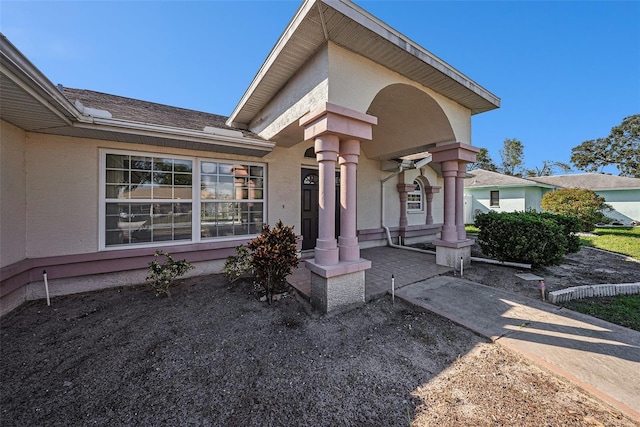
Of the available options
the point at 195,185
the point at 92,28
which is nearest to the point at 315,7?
the point at 195,185

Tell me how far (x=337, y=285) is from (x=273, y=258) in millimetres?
1153

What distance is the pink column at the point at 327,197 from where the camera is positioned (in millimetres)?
3873

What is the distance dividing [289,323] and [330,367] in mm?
1047

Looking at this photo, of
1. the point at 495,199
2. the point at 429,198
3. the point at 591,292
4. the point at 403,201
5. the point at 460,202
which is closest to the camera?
the point at 591,292

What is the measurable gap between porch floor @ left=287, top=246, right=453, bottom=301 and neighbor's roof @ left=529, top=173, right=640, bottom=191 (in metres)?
21.7

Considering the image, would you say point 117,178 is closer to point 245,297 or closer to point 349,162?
point 245,297

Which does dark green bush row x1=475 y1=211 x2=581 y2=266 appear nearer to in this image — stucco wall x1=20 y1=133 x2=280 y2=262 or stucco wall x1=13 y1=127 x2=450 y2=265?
stucco wall x1=13 y1=127 x2=450 y2=265

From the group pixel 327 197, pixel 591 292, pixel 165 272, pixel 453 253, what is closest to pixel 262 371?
pixel 327 197

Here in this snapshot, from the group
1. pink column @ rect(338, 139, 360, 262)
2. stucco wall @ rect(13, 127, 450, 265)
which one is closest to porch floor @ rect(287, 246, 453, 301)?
pink column @ rect(338, 139, 360, 262)

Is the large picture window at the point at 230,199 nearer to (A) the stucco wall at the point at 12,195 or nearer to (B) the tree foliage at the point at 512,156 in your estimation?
(A) the stucco wall at the point at 12,195

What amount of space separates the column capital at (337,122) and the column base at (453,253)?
3733 mm

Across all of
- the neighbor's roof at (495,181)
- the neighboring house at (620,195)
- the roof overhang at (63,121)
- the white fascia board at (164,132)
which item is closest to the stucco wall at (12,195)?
the roof overhang at (63,121)

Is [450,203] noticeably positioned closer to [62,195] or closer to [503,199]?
[62,195]

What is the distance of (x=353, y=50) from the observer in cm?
384
